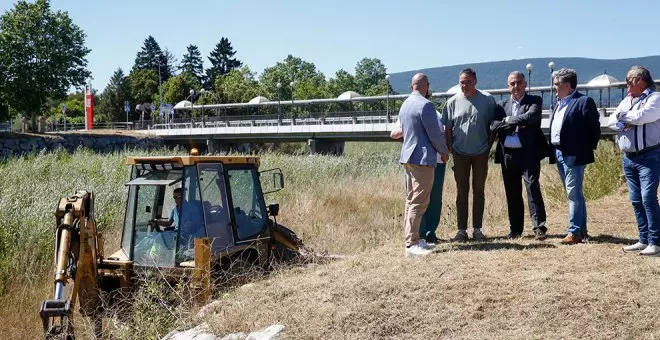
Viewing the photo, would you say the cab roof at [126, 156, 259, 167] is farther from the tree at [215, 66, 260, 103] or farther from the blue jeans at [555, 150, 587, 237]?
the tree at [215, 66, 260, 103]

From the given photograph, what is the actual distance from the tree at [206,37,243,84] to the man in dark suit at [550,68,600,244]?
127366 millimetres

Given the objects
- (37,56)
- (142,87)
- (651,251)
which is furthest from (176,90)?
(651,251)

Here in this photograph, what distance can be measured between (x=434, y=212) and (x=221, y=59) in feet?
422

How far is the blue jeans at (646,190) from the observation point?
695 centimetres

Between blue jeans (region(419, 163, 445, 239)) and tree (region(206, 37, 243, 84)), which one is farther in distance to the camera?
tree (region(206, 37, 243, 84))

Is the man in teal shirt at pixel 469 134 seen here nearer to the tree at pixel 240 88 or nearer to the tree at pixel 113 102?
the tree at pixel 240 88

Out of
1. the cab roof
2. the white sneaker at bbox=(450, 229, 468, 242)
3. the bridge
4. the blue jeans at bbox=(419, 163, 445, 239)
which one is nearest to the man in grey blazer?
the blue jeans at bbox=(419, 163, 445, 239)

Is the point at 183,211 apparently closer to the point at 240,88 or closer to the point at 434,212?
the point at 434,212

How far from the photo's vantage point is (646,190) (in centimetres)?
702

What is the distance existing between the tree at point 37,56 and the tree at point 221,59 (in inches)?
2994

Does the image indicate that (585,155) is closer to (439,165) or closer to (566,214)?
(439,165)

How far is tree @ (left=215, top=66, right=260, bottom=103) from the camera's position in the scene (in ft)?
292

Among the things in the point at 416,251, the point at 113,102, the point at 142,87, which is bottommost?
the point at 416,251

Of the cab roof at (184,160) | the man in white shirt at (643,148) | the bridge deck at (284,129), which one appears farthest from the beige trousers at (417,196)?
the bridge deck at (284,129)
